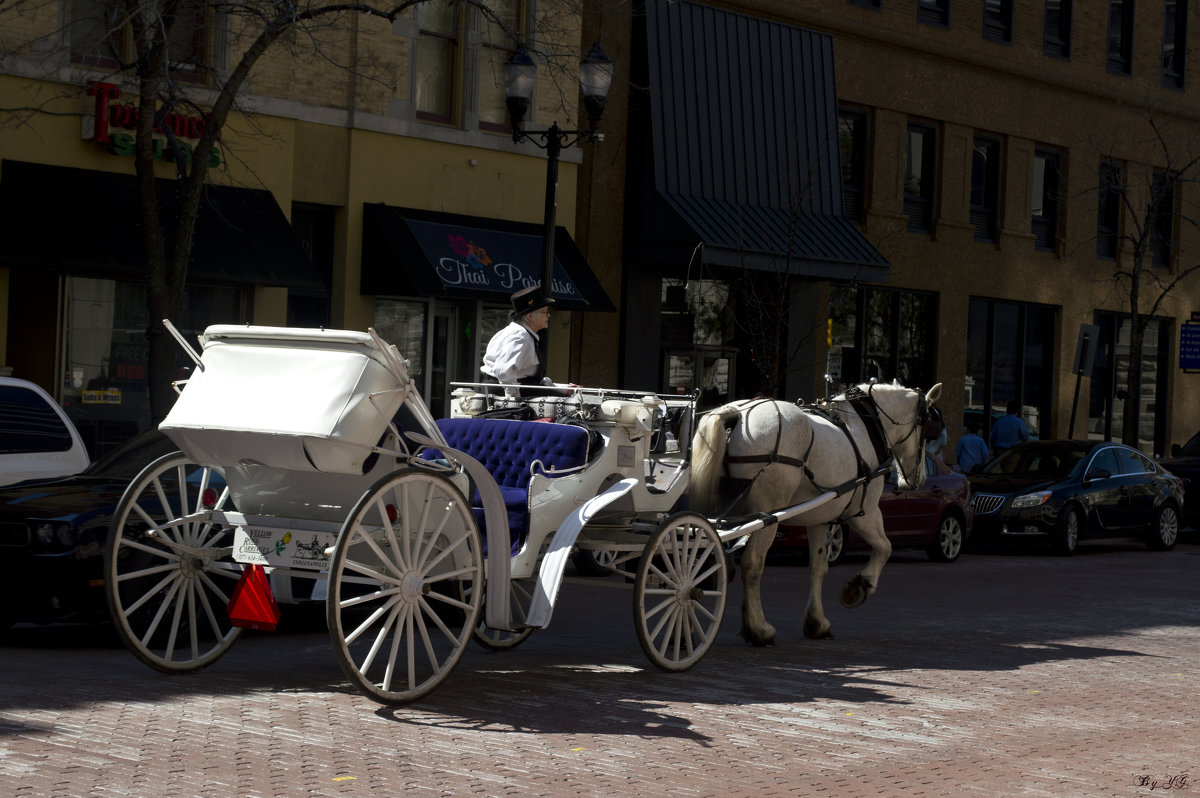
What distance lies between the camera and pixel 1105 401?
120ft

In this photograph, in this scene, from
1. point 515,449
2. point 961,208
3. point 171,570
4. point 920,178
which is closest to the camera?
point 171,570

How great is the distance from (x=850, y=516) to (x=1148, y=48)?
28258mm

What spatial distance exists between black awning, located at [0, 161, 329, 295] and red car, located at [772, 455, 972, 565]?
7.34 m

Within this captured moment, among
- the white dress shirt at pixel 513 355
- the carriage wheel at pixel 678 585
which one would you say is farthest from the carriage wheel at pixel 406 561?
the white dress shirt at pixel 513 355

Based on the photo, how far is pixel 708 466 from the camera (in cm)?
1119

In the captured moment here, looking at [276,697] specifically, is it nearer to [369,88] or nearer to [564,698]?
[564,698]

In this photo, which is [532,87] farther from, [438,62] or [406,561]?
[406,561]

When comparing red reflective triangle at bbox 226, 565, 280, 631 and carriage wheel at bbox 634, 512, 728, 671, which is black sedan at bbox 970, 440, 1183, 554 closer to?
carriage wheel at bbox 634, 512, 728, 671

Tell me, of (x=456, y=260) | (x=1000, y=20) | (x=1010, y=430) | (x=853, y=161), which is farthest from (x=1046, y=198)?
(x=456, y=260)

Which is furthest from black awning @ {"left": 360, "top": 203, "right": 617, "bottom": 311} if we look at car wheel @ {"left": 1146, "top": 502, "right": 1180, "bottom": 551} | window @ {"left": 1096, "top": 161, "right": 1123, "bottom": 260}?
window @ {"left": 1096, "top": 161, "right": 1123, "bottom": 260}

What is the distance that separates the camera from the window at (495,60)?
23.8 m

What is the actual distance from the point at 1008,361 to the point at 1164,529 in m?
10.5

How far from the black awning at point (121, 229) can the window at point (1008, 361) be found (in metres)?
17.0

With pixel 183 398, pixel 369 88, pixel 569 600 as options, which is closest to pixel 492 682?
pixel 183 398
